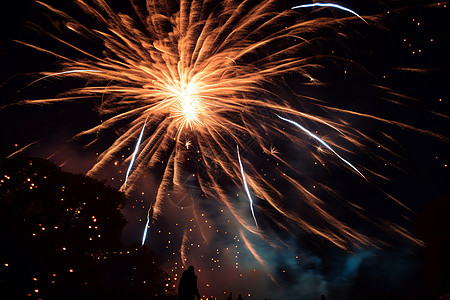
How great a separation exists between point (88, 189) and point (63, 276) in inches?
205

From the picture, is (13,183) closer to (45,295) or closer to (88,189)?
(88,189)

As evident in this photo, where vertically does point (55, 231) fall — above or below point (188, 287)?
above

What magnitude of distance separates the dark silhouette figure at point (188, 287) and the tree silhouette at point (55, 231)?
20.2 ft

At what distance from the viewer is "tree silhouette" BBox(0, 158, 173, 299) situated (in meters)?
11.7

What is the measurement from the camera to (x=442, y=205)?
1819 cm

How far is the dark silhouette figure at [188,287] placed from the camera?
7.43 m

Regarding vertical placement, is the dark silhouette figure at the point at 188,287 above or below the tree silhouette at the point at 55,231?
below

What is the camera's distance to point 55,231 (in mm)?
14609

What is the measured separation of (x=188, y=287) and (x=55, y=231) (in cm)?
1076

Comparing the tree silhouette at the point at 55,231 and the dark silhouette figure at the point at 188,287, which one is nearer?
the dark silhouette figure at the point at 188,287

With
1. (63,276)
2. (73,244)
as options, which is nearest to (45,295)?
(63,276)

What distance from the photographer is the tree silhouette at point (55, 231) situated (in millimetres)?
11734

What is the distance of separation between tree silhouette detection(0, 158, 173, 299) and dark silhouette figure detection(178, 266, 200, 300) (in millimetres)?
6165

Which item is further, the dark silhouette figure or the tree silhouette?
the tree silhouette
